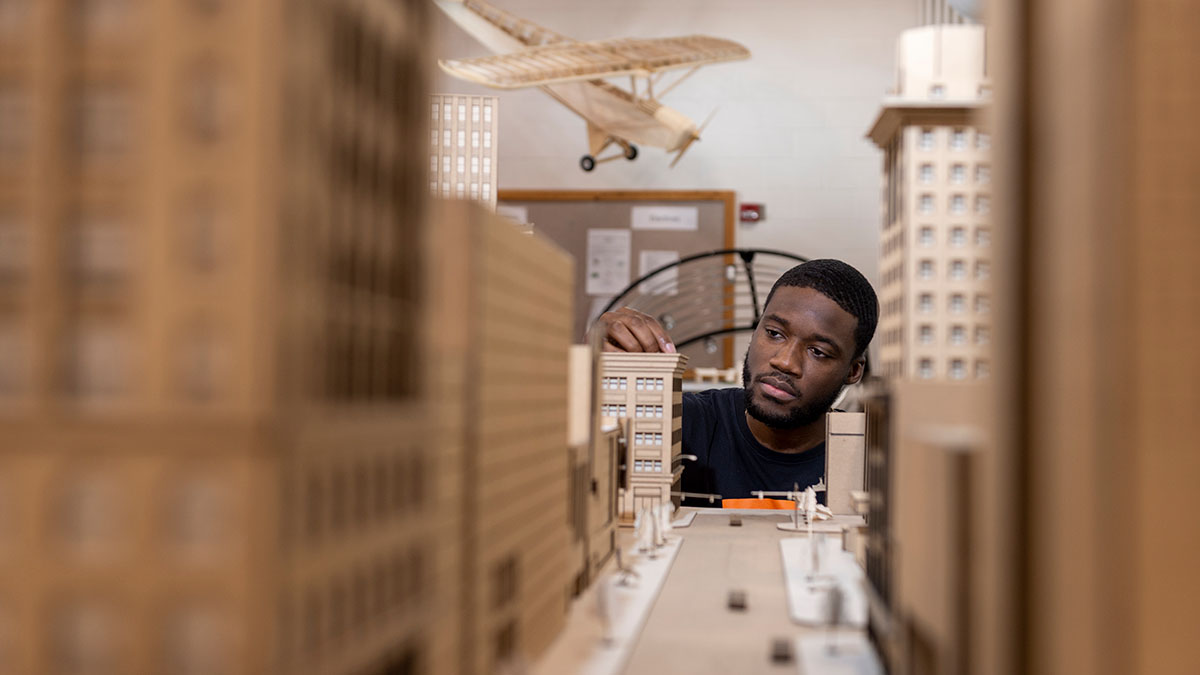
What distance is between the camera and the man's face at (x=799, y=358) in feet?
21.0

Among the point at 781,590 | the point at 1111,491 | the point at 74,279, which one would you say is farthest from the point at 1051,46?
the point at 781,590

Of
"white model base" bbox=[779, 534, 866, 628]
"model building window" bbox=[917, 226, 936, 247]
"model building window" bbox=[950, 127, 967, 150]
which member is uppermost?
"model building window" bbox=[950, 127, 967, 150]

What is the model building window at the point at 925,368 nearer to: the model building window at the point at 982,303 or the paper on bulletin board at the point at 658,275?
the model building window at the point at 982,303

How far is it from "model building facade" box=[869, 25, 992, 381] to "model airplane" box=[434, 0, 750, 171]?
Answer: 15.1 ft

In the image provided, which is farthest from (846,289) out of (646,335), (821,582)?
(821,582)

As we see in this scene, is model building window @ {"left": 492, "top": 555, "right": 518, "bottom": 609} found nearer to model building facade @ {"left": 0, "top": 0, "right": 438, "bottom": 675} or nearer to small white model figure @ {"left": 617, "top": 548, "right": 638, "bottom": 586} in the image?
model building facade @ {"left": 0, "top": 0, "right": 438, "bottom": 675}

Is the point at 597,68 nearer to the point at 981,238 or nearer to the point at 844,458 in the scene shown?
the point at 844,458

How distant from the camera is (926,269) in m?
3.13

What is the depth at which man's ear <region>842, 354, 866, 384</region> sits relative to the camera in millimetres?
6637

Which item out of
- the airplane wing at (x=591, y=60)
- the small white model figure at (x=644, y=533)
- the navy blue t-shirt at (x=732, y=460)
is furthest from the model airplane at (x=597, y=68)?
the small white model figure at (x=644, y=533)

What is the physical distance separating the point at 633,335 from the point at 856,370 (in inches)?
64.8

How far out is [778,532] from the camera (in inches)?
210

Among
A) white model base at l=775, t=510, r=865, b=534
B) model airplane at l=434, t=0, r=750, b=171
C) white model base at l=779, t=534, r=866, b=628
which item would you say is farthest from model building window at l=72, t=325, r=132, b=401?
model airplane at l=434, t=0, r=750, b=171

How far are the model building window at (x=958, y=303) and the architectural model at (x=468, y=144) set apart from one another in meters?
2.88
